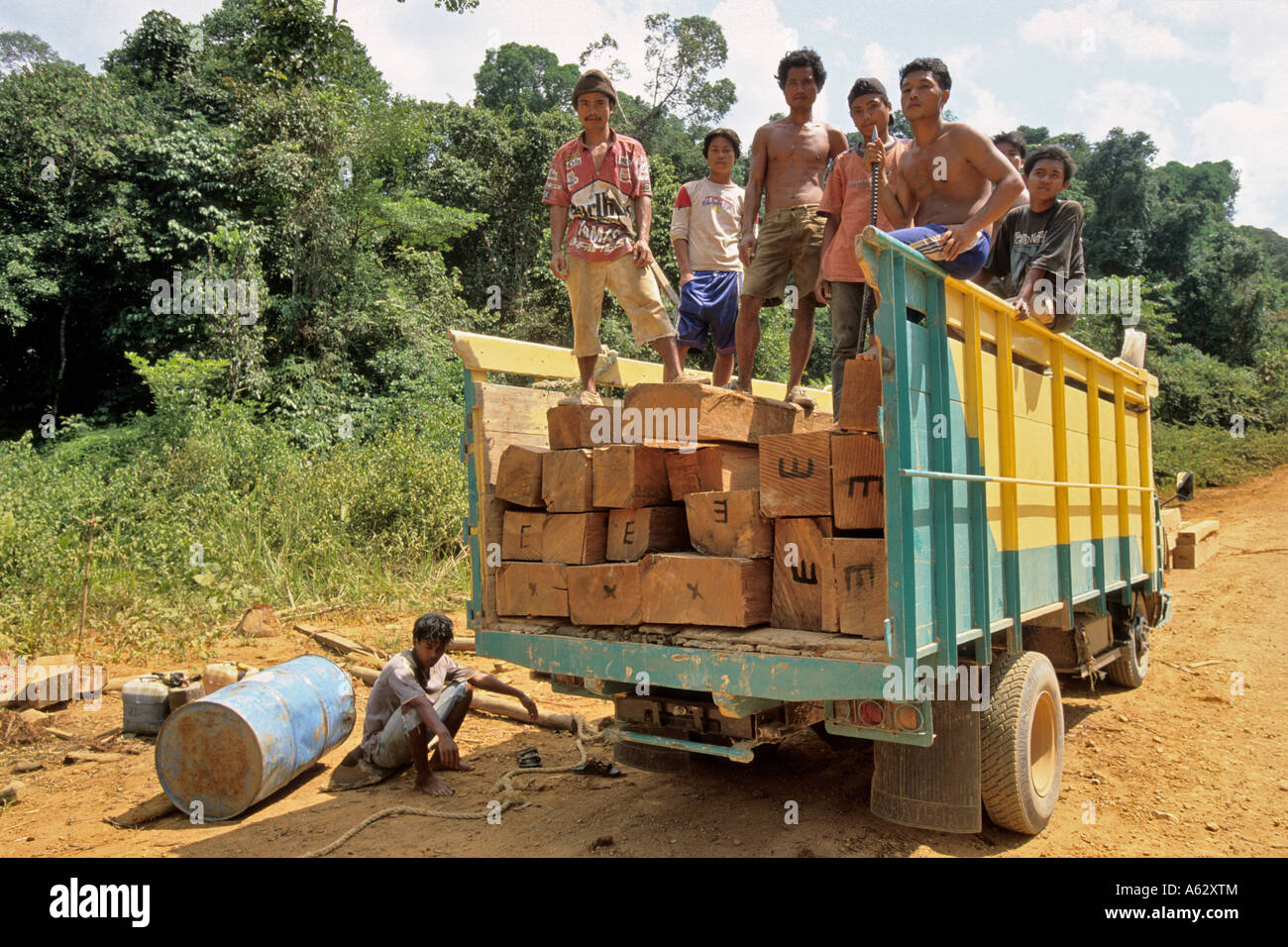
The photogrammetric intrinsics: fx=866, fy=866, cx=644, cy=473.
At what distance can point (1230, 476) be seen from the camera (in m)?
15.7

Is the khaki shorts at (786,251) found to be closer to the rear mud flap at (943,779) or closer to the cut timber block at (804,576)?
the cut timber block at (804,576)

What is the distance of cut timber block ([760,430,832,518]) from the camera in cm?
277

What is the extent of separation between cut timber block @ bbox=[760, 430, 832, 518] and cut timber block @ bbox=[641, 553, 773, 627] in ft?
0.72

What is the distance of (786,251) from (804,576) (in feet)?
6.90

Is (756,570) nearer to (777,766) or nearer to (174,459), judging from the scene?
(777,766)

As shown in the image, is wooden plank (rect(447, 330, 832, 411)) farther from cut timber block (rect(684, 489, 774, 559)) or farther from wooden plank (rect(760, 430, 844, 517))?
wooden plank (rect(760, 430, 844, 517))

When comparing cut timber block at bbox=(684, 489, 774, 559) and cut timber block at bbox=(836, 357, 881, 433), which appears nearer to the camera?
cut timber block at bbox=(836, 357, 881, 433)

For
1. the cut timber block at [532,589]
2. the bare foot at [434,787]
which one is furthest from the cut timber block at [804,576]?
the bare foot at [434,787]

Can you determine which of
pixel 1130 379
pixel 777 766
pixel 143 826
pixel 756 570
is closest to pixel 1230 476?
pixel 1130 379

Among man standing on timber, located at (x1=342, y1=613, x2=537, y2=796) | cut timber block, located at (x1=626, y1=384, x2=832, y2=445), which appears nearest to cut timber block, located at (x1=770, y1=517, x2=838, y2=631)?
cut timber block, located at (x1=626, y1=384, x2=832, y2=445)

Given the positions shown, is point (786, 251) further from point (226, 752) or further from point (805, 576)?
point (226, 752)

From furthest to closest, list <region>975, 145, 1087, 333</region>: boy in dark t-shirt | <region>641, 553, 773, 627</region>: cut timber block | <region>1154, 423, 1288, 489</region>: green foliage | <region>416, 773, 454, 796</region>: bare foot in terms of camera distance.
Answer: <region>1154, 423, 1288, 489</region>: green foliage → <region>416, 773, 454, 796</region>: bare foot → <region>975, 145, 1087, 333</region>: boy in dark t-shirt → <region>641, 553, 773, 627</region>: cut timber block

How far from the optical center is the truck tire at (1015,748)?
3098 millimetres

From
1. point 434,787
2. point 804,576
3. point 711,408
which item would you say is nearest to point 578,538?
point 711,408
